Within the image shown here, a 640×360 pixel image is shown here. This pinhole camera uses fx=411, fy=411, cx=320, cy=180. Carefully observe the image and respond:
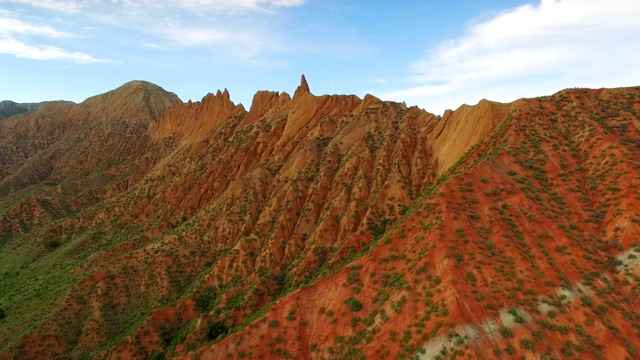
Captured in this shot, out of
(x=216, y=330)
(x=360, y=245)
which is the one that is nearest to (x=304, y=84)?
(x=360, y=245)

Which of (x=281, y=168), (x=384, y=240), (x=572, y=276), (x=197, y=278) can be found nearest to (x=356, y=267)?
(x=384, y=240)

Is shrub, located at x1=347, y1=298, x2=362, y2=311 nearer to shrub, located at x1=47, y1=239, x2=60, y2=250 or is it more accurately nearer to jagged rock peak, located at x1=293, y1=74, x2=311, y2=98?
jagged rock peak, located at x1=293, y1=74, x2=311, y2=98

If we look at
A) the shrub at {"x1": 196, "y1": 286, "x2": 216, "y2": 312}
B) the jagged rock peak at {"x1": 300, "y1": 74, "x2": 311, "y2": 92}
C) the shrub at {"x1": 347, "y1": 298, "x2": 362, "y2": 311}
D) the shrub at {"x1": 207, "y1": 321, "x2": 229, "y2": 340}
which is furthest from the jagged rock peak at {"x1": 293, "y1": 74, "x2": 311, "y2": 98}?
the shrub at {"x1": 347, "y1": 298, "x2": 362, "y2": 311}

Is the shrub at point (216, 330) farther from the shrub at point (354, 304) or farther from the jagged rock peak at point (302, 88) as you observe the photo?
the jagged rock peak at point (302, 88)

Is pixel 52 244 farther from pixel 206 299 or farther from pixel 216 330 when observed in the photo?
pixel 216 330

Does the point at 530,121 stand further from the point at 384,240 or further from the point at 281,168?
the point at 281,168

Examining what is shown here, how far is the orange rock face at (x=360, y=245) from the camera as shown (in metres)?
29.0

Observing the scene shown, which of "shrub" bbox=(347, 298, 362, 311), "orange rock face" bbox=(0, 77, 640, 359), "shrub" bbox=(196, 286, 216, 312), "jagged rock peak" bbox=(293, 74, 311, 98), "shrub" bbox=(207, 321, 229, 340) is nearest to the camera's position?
"orange rock face" bbox=(0, 77, 640, 359)

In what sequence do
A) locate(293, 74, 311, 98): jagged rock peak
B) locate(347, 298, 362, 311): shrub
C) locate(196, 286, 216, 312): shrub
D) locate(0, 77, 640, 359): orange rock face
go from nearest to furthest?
locate(0, 77, 640, 359): orange rock face, locate(347, 298, 362, 311): shrub, locate(196, 286, 216, 312): shrub, locate(293, 74, 311, 98): jagged rock peak

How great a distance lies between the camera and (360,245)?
140 feet

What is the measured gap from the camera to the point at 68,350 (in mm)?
42625

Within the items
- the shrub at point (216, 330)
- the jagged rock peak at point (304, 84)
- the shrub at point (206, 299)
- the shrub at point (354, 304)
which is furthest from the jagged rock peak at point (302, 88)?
the shrub at point (354, 304)

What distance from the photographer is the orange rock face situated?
2902 cm

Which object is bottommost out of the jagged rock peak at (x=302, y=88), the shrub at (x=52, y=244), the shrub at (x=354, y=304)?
the shrub at (x=52, y=244)
